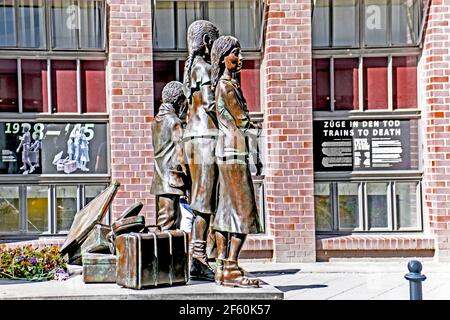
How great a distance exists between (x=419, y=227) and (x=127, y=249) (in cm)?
640

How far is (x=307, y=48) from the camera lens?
13.7 meters

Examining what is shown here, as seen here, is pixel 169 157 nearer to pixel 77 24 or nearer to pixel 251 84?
pixel 251 84

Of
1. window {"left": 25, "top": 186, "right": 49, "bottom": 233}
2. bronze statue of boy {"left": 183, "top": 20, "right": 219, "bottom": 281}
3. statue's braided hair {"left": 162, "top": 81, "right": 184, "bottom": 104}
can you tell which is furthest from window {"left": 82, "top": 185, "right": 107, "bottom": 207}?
bronze statue of boy {"left": 183, "top": 20, "right": 219, "bottom": 281}

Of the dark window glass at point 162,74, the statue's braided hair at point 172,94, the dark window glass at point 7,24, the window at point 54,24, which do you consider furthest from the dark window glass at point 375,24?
the dark window glass at point 7,24

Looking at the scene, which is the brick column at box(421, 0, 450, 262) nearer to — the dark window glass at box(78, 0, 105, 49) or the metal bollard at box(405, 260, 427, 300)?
the dark window glass at box(78, 0, 105, 49)

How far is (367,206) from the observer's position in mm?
14062

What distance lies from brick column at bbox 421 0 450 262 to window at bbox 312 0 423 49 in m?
0.48

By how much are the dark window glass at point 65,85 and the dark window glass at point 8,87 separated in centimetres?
61

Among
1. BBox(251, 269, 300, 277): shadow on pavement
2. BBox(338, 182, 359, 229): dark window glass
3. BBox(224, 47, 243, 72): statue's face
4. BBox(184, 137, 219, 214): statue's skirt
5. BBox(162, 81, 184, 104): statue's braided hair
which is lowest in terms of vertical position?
BBox(251, 269, 300, 277): shadow on pavement

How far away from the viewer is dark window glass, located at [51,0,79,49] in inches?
543

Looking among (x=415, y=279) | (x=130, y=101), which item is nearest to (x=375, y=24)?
(x=130, y=101)
